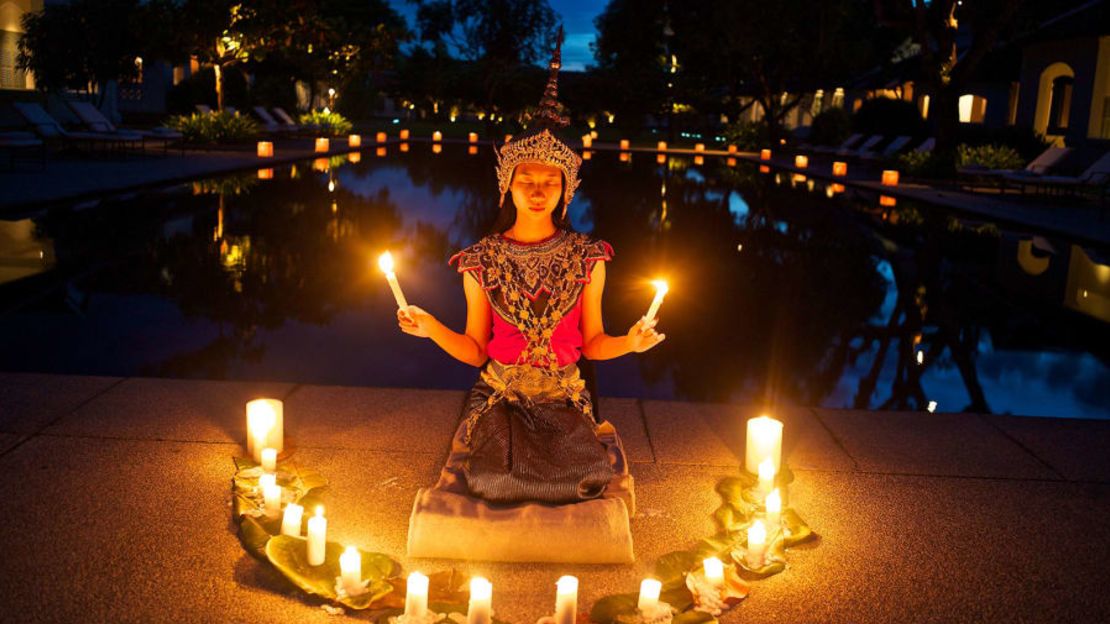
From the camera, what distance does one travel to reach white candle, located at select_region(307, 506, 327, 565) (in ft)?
12.8

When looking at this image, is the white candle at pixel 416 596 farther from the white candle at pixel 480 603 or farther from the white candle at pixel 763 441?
the white candle at pixel 763 441

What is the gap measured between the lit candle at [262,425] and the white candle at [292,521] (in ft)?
2.74

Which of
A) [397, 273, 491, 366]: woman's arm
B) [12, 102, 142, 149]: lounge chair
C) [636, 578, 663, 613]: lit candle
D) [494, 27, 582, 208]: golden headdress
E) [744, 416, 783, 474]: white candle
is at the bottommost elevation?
[636, 578, 663, 613]: lit candle

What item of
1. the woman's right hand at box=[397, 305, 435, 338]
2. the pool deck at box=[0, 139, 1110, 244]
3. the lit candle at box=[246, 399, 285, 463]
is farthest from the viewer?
the pool deck at box=[0, 139, 1110, 244]

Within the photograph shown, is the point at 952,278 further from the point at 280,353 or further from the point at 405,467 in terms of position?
the point at 405,467

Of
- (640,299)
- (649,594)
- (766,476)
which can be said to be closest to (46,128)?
(640,299)

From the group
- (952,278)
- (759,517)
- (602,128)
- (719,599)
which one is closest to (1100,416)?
(759,517)

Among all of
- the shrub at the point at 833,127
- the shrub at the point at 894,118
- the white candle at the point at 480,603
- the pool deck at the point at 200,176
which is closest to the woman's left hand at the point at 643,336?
the white candle at the point at 480,603

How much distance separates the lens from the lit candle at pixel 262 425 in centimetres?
497

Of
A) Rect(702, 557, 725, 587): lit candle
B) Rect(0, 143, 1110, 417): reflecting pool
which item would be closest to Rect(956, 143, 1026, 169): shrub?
Rect(0, 143, 1110, 417): reflecting pool

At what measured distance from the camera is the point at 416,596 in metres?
3.51

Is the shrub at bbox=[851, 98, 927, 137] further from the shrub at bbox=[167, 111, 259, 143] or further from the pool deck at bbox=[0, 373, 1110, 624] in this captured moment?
the pool deck at bbox=[0, 373, 1110, 624]

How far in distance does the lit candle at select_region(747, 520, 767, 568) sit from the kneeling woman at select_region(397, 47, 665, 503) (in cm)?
66

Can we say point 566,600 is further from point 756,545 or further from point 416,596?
point 756,545
